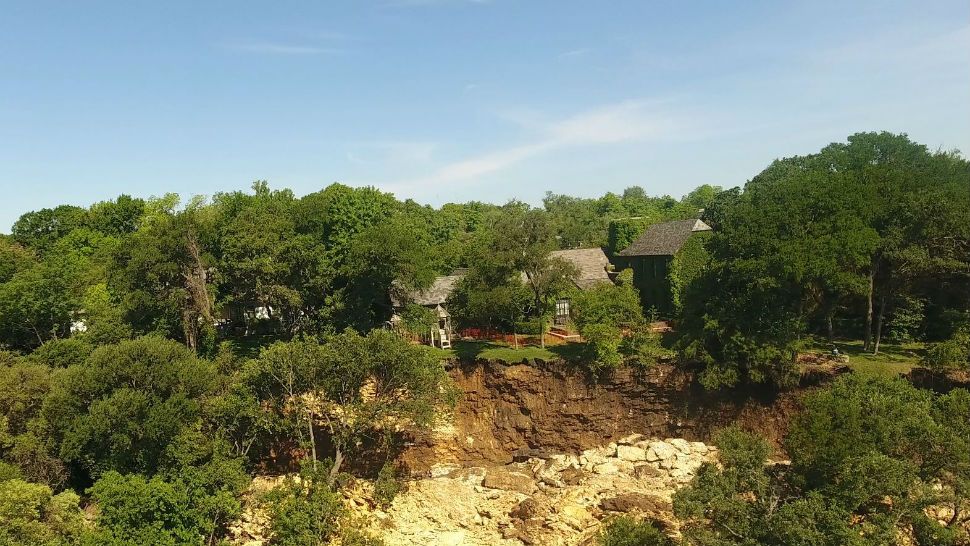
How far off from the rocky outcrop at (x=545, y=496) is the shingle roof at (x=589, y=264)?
61.2 feet

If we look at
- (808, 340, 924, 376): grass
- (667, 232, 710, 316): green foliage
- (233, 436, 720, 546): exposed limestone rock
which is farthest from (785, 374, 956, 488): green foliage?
(667, 232, 710, 316): green foliage

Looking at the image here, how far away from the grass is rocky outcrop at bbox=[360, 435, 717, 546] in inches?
364

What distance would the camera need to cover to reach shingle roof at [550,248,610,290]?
51.6m

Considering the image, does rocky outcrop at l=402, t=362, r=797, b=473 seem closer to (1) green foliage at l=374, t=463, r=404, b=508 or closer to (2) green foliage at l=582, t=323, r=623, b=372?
(2) green foliage at l=582, t=323, r=623, b=372

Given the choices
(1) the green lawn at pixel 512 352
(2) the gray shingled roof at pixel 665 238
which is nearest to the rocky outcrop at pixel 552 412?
(1) the green lawn at pixel 512 352

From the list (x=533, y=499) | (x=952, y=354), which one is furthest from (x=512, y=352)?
(x=952, y=354)

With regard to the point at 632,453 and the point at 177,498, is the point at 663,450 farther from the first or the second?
the point at 177,498

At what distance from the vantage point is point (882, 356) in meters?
33.2

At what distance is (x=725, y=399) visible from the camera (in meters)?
34.0

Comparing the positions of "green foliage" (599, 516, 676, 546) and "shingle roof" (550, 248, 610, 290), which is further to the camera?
"shingle roof" (550, 248, 610, 290)

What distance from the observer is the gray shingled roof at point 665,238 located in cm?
4753

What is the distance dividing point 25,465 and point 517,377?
25723 millimetres

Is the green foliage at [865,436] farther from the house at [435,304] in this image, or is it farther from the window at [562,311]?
the window at [562,311]

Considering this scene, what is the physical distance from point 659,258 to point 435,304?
18.7 meters
